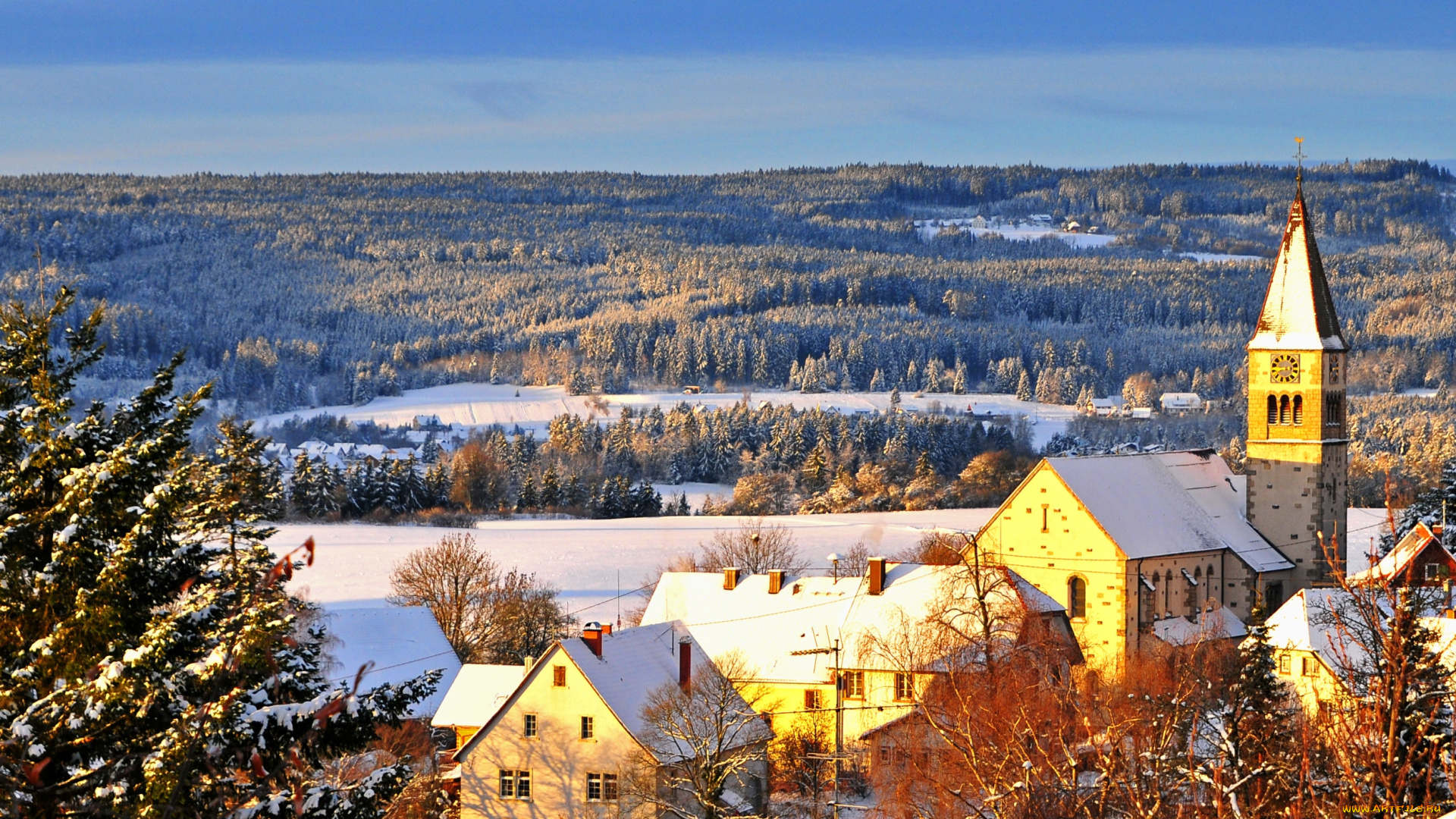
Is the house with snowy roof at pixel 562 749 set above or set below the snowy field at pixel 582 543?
above

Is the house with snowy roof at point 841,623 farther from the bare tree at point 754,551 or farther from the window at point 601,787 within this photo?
the bare tree at point 754,551

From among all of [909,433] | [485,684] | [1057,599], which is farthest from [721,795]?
[909,433]

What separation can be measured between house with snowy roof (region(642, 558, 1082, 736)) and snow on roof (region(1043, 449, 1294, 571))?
5.59m

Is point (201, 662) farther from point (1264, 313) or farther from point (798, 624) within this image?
point (1264, 313)

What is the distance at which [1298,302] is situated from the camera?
226ft

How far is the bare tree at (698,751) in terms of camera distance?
4328 cm

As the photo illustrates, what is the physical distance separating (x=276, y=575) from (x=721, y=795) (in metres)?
37.1

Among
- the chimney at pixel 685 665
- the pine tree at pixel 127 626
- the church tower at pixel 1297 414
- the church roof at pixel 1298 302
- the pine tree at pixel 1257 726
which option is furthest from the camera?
the church roof at pixel 1298 302

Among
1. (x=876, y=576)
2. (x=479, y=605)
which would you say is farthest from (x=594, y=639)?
(x=479, y=605)

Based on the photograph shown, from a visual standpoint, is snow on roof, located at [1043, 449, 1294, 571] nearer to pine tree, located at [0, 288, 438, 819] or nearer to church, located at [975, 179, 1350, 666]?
church, located at [975, 179, 1350, 666]

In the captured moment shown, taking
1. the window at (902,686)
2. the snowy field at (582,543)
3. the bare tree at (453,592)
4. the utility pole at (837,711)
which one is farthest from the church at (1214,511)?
the snowy field at (582,543)

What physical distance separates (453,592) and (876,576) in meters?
24.3

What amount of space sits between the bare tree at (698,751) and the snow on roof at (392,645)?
1246cm

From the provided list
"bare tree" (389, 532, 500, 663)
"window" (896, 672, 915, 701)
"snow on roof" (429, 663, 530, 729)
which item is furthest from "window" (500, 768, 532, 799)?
"bare tree" (389, 532, 500, 663)
